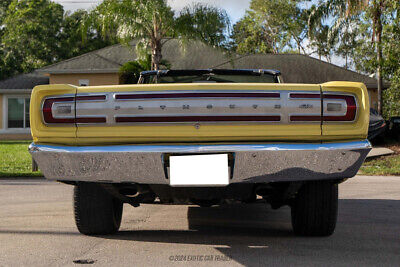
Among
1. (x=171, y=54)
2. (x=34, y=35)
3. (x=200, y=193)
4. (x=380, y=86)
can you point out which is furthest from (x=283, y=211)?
(x=34, y=35)

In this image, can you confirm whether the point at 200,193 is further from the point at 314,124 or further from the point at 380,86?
the point at 380,86

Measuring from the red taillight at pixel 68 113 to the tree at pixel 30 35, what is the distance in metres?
36.3

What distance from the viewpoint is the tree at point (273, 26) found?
43.8 meters

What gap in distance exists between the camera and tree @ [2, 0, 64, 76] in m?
39.1

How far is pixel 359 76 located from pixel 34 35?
76.6 feet

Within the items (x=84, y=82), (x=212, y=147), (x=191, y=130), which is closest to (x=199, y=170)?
(x=212, y=147)

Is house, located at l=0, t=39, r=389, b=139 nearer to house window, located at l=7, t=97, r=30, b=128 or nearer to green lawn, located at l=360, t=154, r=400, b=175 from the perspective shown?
house window, located at l=7, t=97, r=30, b=128

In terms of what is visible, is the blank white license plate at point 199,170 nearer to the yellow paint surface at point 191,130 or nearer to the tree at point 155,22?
the yellow paint surface at point 191,130

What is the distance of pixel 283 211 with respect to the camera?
6.34 metres

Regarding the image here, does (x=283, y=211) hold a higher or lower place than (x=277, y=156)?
lower

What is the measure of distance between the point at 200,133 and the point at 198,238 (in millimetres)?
1198

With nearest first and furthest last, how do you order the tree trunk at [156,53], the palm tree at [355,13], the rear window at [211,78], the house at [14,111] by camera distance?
1. the rear window at [211,78]
2. the tree trunk at [156,53]
3. the palm tree at [355,13]
4. the house at [14,111]

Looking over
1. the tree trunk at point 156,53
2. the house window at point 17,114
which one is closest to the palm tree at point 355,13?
the tree trunk at point 156,53

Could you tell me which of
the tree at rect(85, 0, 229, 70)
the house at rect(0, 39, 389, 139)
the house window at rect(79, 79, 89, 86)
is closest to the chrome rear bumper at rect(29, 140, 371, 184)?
the tree at rect(85, 0, 229, 70)
